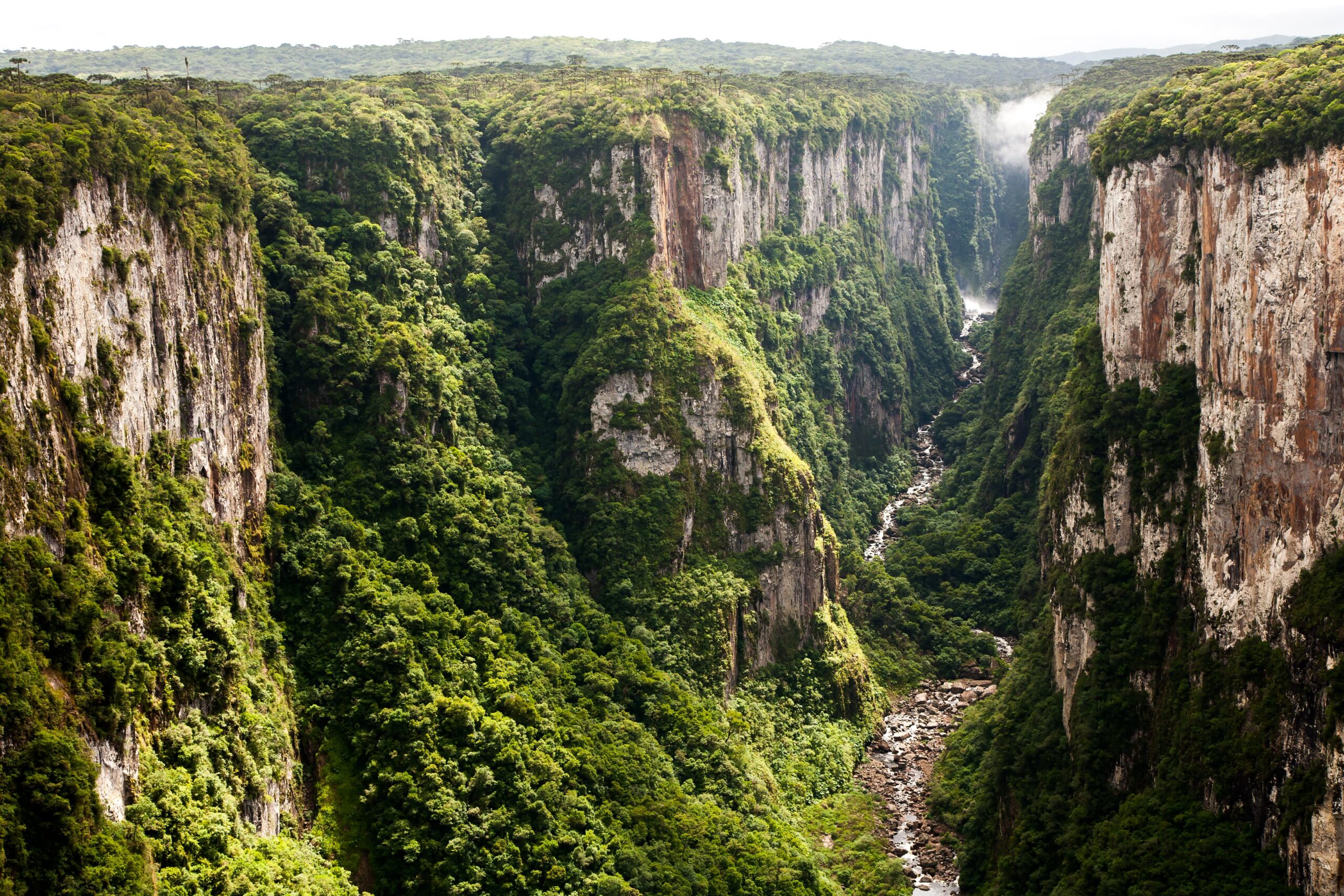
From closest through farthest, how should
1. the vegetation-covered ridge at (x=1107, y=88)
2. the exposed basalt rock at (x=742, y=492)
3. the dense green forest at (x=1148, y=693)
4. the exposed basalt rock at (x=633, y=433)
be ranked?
the dense green forest at (x=1148, y=693)
the exposed basalt rock at (x=633, y=433)
the exposed basalt rock at (x=742, y=492)
the vegetation-covered ridge at (x=1107, y=88)

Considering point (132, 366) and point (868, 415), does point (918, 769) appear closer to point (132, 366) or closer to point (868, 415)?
point (132, 366)

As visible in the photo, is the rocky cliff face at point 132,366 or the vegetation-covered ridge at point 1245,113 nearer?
the rocky cliff face at point 132,366

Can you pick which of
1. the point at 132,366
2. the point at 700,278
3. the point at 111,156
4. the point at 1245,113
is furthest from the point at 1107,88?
the point at 132,366

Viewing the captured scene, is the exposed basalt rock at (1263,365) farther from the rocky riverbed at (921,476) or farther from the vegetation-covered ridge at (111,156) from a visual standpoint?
the rocky riverbed at (921,476)

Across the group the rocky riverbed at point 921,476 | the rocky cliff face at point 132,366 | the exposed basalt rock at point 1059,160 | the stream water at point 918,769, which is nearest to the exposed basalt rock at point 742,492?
the stream water at point 918,769

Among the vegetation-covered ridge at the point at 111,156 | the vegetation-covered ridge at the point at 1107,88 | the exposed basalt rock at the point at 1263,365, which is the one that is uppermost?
the vegetation-covered ridge at the point at 1107,88

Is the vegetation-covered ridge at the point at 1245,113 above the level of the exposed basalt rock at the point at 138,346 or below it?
above

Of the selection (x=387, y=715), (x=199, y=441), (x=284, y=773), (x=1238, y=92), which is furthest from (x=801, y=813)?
(x=1238, y=92)

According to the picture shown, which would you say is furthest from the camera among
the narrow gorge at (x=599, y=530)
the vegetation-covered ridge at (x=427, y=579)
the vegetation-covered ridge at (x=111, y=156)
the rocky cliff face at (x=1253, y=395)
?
the rocky cliff face at (x=1253, y=395)
